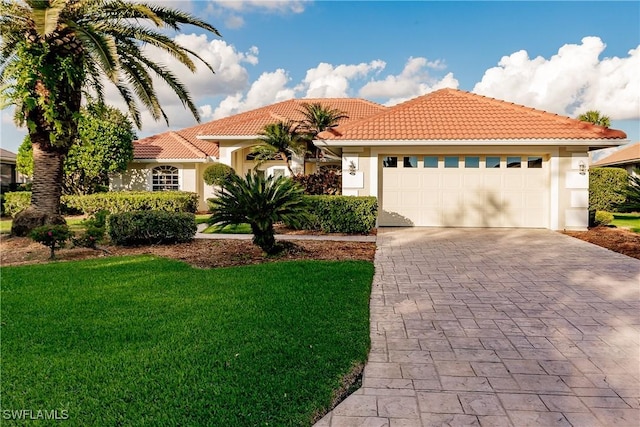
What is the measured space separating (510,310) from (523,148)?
9796 millimetres

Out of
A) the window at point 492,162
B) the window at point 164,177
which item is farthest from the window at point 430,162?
the window at point 164,177

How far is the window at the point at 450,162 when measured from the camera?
14.1 meters

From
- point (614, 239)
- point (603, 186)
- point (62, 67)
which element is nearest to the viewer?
point (62, 67)

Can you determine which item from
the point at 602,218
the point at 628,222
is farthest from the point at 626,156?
the point at 602,218

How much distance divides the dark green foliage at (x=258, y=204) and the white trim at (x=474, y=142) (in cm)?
531

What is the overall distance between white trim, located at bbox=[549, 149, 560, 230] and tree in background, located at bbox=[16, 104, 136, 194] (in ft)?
61.6

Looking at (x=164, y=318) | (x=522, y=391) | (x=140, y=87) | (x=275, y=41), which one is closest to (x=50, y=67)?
(x=140, y=87)

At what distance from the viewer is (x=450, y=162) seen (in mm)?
14164

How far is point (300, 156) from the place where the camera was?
67.2ft

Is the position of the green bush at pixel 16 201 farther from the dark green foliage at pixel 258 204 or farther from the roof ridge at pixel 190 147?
the dark green foliage at pixel 258 204

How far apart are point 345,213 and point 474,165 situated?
4.99 meters

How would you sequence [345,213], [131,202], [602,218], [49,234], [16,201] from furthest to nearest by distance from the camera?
[16,201] → [131,202] → [602,218] → [345,213] → [49,234]

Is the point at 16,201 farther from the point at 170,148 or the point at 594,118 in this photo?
the point at 594,118

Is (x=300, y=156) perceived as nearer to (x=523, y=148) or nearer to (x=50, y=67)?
(x=523, y=148)
